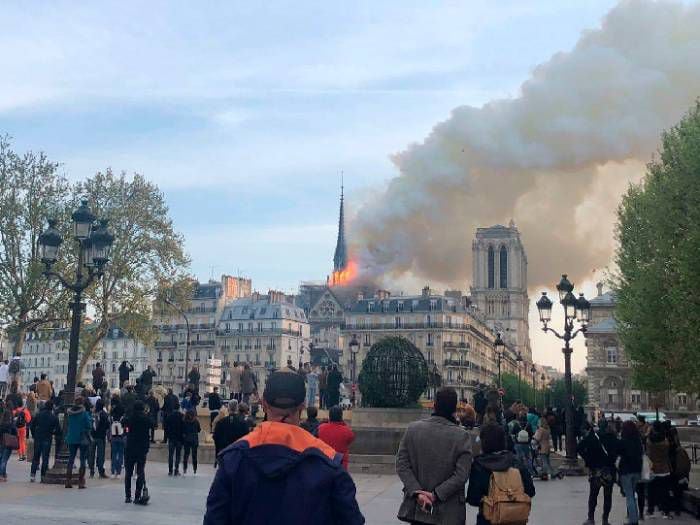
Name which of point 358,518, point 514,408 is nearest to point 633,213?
point 514,408

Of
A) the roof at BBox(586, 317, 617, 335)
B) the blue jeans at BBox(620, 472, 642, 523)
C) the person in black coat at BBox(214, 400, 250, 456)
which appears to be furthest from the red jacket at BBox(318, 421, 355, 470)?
the roof at BBox(586, 317, 617, 335)

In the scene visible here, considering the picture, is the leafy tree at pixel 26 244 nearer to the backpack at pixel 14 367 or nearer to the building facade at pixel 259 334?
the backpack at pixel 14 367

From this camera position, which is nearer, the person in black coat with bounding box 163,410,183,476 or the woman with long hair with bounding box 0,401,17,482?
the woman with long hair with bounding box 0,401,17,482

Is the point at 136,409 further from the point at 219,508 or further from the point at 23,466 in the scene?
the point at 219,508

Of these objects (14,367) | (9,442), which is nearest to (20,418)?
(9,442)

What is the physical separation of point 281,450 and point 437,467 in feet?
11.1

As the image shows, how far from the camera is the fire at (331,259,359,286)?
4962 inches

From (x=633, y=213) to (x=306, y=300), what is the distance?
11042cm

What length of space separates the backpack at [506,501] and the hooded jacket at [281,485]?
3.46 meters

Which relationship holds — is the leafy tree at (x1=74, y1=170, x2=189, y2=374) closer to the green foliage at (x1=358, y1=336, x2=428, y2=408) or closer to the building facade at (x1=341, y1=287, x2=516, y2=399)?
the green foliage at (x1=358, y1=336, x2=428, y2=408)

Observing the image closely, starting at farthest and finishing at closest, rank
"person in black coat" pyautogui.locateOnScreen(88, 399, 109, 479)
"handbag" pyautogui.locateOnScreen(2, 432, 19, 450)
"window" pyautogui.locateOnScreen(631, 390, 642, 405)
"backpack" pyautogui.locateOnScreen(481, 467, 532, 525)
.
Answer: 1. "window" pyautogui.locateOnScreen(631, 390, 642, 405)
2. "person in black coat" pyautogui.locateOnScreen(88, 399, 109, 479)
3. "handbag" pyautogui.locateOnScreen(2, 432, 19, 450)
4. "backpack" pyautogui.locateOnScreen(481, 467, 532, 525)

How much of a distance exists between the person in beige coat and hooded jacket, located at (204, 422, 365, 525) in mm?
3160

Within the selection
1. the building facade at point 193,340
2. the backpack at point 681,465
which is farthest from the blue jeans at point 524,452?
the building facade at point 193,340

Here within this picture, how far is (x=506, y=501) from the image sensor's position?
7.04 meters
